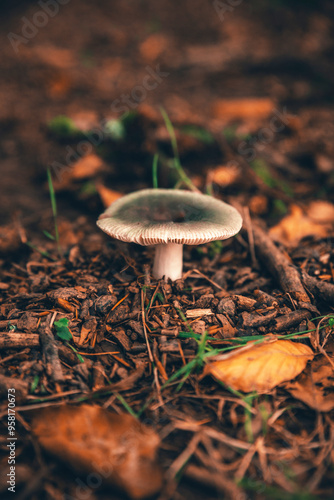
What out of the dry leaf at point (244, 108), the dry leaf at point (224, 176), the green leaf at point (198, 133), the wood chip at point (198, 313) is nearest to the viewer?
the wood chip at point (198, 313)

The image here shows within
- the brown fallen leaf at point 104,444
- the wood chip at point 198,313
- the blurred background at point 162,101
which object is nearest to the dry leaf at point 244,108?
the blurred background at point 162,101

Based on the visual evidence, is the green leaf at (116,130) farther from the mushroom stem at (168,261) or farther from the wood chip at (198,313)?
the wood chip at (198,313)

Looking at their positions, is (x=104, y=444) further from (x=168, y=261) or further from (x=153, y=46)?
(x=153, y=46)

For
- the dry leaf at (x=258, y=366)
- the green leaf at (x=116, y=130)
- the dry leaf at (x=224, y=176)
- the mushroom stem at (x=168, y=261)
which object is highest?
the green leaf at (x=116, y=130)

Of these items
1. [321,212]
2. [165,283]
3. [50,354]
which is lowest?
[50,354]

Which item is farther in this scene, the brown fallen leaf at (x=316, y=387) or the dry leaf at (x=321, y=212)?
the dry leaf at (x=321, y=212)

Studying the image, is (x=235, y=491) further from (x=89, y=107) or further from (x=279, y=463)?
(x=89, y=107)

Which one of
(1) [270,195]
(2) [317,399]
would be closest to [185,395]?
(2) [317,399]

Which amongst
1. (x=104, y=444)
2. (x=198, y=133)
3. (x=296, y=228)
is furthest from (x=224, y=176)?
(x=104, y=444)
